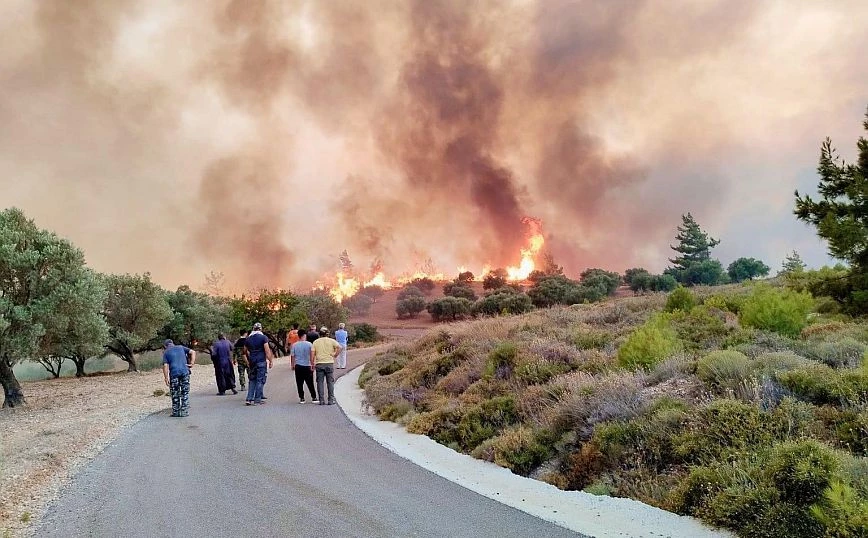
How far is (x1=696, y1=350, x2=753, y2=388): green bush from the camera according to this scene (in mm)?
9844

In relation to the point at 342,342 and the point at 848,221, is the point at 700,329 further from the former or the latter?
the point at 342,342

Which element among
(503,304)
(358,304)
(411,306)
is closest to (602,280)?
(503,304)

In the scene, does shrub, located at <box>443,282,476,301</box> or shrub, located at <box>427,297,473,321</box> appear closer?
shrub, located at <box>427,297,473,321</box>

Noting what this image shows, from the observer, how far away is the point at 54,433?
1499cm

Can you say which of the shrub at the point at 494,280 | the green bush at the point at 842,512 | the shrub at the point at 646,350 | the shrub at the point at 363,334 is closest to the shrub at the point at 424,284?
the shrub at the point at 494,280

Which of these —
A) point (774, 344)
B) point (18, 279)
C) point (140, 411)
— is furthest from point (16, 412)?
point (774, 344)

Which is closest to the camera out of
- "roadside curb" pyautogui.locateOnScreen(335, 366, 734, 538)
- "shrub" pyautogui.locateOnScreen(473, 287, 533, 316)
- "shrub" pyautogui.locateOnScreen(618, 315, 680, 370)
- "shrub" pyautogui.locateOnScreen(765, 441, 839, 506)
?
"shrub" pyautogui.locateOnScreen(765, 441, 839, 506)

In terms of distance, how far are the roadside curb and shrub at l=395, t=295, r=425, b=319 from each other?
81.5 meters

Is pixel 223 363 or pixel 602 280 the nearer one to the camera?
pixel 223 363

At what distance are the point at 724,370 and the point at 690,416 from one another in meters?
2.11

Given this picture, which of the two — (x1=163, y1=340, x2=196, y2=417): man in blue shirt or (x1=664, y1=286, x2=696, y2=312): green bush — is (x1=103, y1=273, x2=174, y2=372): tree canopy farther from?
(x1=664, y1=286, x2=696, y2=312): green bush

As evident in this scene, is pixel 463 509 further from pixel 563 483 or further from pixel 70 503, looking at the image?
pixel 70 503

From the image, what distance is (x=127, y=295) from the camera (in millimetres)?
37500

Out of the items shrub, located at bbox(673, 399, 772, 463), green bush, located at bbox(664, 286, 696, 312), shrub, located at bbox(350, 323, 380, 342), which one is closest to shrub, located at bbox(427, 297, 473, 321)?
shrub, located at bbox(350, 323, 380, 342)
